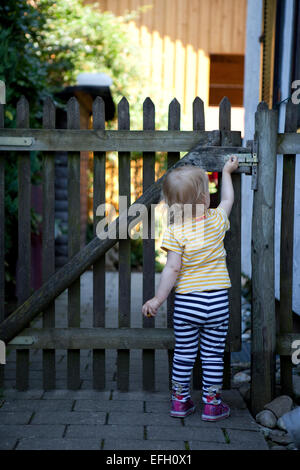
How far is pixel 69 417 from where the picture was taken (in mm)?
2689

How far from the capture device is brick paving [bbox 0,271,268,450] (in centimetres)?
238

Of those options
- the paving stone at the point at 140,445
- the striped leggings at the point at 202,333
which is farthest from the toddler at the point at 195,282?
the paving stone at the point at 140,445

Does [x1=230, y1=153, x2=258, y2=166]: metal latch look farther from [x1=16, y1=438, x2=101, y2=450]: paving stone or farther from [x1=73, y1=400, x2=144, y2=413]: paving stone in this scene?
[x1=16, y1=438, x2=101, y2=450]: paving stone

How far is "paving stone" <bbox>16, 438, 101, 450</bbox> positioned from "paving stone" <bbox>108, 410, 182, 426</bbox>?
26 cm

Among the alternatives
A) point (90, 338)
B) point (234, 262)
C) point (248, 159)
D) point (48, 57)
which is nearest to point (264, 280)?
point (234, 262)

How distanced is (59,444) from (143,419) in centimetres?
47

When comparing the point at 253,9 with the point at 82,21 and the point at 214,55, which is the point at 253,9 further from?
the point at 214,55

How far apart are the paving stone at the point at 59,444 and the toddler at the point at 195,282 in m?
0.51

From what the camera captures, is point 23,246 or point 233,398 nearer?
point 233,398

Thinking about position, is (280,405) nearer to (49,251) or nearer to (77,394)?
(77,394)

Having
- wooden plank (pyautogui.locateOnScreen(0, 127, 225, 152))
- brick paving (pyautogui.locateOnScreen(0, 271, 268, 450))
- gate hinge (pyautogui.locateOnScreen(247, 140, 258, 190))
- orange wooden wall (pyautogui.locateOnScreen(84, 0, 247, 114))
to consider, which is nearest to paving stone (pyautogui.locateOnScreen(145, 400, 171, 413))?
brick paving (pyautogui.locateOnScreen(0, 271, 268, 450))

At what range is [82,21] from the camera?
10070 millimetres

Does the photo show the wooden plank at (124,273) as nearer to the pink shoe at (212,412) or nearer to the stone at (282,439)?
the pink shoe at (212,412)
